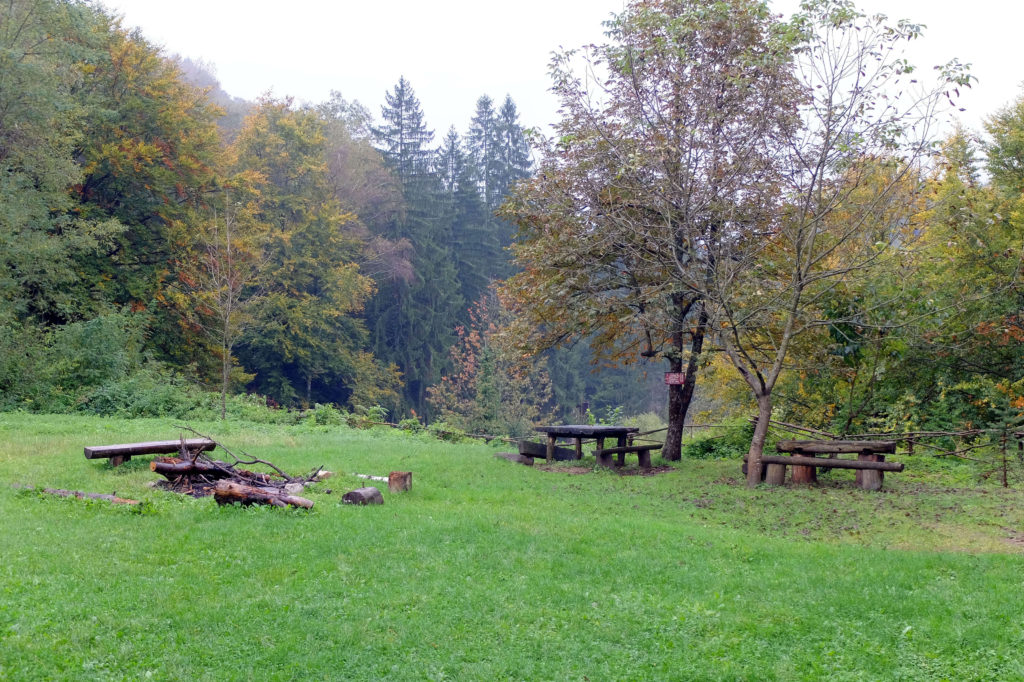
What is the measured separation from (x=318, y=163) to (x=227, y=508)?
33.1 meters

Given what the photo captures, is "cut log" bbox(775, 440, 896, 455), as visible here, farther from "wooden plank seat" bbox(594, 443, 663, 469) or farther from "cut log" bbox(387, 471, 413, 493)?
"cut log" bbox(387, 471, 413, 493)

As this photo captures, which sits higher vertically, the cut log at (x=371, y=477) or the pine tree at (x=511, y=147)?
the pine tree at (x=511, y=147)

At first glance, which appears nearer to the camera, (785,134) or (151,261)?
(785,134)

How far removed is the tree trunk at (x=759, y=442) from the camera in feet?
42.1

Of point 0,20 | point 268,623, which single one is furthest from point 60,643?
point 0,20

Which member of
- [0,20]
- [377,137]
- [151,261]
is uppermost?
[377,137]

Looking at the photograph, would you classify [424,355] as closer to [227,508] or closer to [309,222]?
[309,222]

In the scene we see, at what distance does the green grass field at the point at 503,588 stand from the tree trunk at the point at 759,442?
177 centimetres

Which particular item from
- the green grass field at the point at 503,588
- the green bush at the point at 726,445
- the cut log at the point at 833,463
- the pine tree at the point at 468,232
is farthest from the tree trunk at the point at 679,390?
the pine tree at the point at 468,232

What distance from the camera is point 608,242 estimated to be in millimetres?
14062

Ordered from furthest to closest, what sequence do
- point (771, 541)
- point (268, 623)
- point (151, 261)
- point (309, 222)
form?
point (309, 222) → point (151, 261) → point (771, 541) → point (268, 623)

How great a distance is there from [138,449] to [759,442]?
32.3 feet

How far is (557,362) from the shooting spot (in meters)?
53.2

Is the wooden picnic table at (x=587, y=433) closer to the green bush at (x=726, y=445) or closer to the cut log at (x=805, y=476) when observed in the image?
the green bush at (x=726, y=445)
